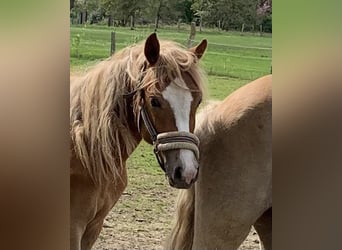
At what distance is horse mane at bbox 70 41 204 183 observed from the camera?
65.6 inches

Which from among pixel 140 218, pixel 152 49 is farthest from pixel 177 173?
pixel 152 49

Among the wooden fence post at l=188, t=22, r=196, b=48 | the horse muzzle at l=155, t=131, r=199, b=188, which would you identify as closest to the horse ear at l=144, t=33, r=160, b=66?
the wooden fence post at l=188, t=22, r=196, b=48

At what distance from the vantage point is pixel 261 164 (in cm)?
177

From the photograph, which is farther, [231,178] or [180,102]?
[231,178]

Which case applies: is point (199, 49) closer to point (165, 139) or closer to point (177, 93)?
point (177, 93)

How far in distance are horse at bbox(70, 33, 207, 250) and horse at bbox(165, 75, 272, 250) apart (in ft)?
0.31

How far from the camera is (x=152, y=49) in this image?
5.40 ft

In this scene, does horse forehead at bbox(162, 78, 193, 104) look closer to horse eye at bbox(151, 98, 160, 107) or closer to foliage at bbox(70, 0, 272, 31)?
horse eye at bbox(151, 98, 160, 107)

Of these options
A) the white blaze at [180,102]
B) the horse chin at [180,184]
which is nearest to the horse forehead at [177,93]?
the white blaze at [180,102]

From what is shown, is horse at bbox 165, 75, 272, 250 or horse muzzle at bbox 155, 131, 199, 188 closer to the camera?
horse muzzle at bbox 155, 131, 199, 188

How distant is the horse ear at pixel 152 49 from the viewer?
164cm

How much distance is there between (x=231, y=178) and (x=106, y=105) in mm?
428

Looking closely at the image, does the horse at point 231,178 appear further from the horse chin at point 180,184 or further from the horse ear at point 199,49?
the horse ear at point 199,49
